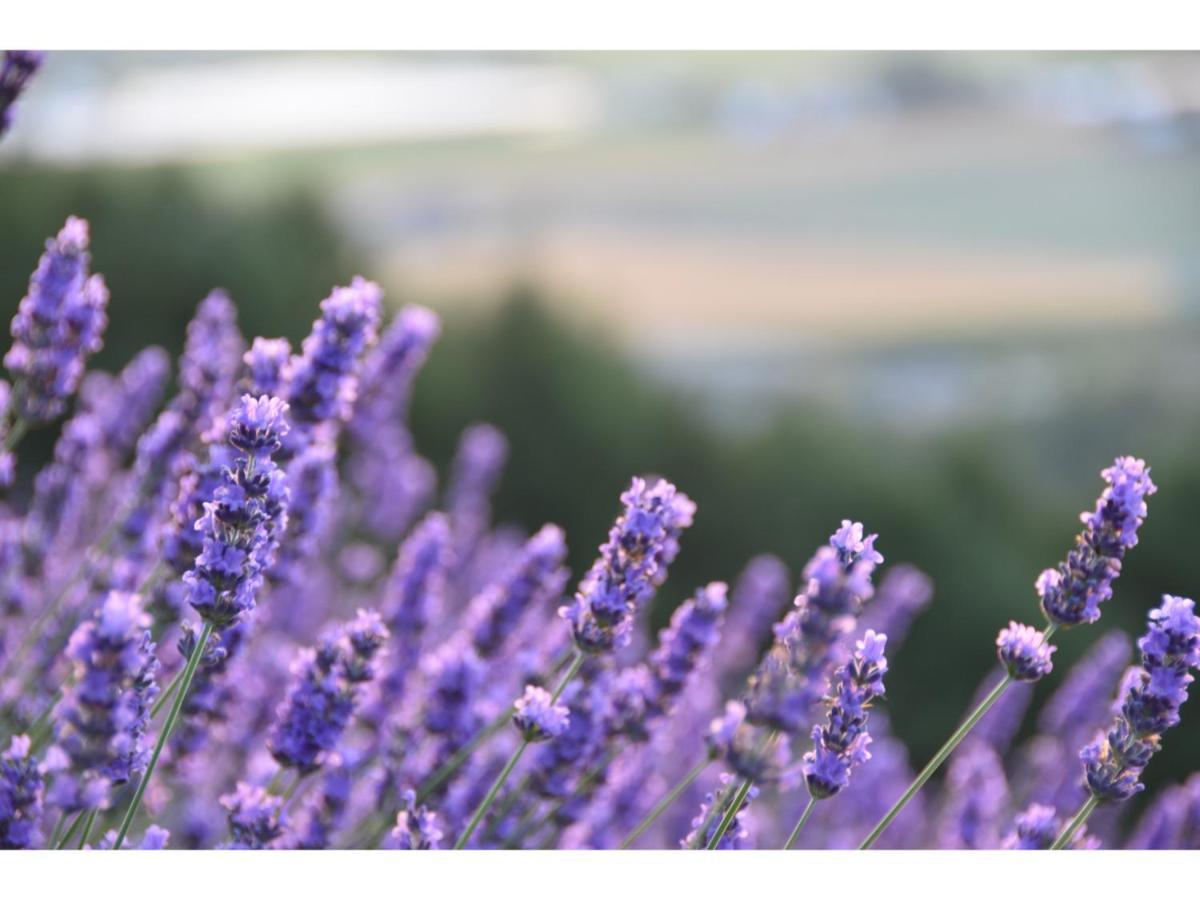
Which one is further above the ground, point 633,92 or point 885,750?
point 633,92

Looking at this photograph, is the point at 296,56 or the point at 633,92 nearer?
the point at 296,56

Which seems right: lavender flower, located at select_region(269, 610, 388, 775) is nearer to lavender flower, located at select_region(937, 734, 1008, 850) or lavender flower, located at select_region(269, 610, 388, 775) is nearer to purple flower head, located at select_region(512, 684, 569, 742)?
purple flower head, located at select_region(512, 684, 569, 742)

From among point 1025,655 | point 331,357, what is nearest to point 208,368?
point 331,357
